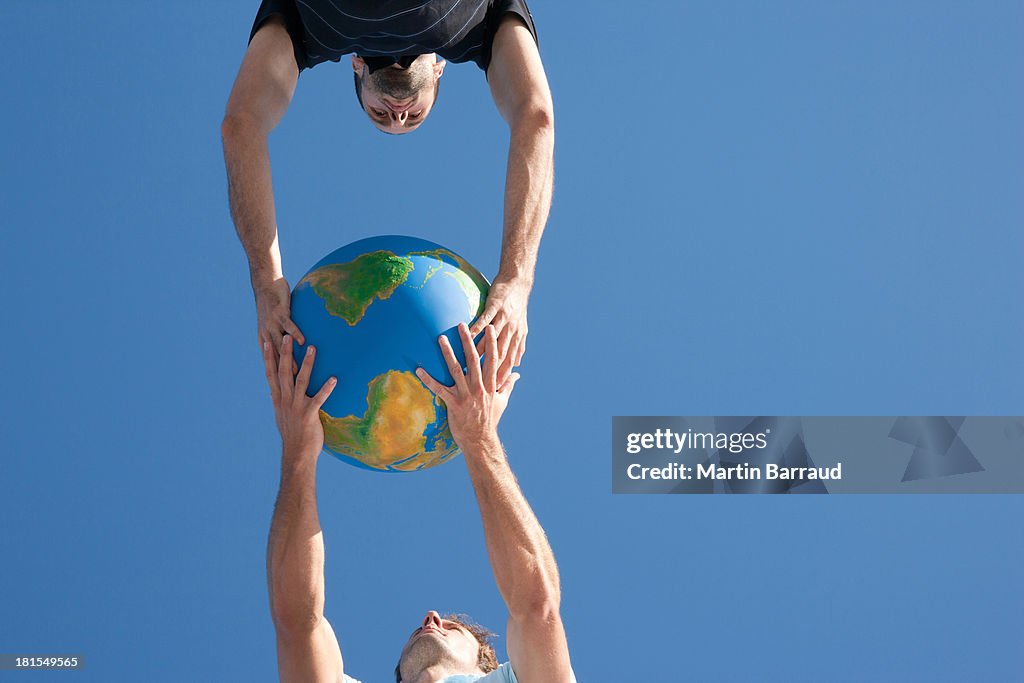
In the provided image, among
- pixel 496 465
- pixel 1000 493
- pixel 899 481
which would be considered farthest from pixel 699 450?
pixel 496 465

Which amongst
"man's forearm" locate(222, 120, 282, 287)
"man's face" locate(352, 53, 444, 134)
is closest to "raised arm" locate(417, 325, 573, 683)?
"man's forearm" locate(222, 120, 282, 287)

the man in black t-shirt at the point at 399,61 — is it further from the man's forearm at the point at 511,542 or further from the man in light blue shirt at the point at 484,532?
the man's forearm at the point at 511,542

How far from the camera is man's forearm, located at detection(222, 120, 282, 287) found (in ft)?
8.62

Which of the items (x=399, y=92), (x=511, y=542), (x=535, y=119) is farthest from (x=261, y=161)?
(x=511, y=542)

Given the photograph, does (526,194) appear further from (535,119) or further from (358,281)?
(358,281)

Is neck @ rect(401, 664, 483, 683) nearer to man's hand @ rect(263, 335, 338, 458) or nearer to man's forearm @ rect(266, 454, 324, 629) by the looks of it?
man's forearm @ rect(266, 454, 324, 629)

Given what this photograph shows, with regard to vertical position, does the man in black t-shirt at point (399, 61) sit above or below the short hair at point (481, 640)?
above

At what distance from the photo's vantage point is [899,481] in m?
5.50

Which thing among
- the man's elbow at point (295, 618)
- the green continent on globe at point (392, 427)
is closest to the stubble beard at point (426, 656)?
the man's elbow at point (295, 618)

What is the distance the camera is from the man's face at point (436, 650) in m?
3.47

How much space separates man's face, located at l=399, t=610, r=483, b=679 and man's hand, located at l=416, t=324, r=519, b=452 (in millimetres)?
1198

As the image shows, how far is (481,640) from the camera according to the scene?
3861 millimetres

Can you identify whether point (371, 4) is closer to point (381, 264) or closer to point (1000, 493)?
point (381, 264)

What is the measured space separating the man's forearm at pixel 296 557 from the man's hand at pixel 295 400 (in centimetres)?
12
